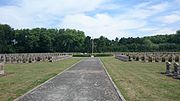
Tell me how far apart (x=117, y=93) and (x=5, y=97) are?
4271 millimetres

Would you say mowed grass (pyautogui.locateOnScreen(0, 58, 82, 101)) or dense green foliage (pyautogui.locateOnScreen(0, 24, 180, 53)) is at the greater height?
dense green foliage (pyautogui.locateOnScreen(0, 24, 180, 53))

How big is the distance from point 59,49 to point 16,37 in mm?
18814

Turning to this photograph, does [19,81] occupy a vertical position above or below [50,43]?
below

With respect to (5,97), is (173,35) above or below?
above

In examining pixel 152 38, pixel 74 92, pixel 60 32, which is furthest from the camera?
pixel 152 38

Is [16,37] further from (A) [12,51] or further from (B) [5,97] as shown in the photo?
(B) [5,97]

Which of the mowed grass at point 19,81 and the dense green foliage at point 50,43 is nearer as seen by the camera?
the mowed grass at point 19,81

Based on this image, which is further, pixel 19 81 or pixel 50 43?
pixel 50 43

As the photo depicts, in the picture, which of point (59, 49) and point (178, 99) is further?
point (59, 49)

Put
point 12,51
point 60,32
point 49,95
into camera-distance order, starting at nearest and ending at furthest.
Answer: point 49,95 → point 12,51 → point 60,32

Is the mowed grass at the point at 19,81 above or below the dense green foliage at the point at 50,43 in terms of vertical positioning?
below

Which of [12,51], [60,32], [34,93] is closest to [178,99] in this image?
[34,93]

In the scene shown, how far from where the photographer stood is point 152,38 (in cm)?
15112

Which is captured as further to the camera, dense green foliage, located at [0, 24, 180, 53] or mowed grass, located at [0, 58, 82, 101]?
dense green foliage, located at [0, 24, 180, 53]
